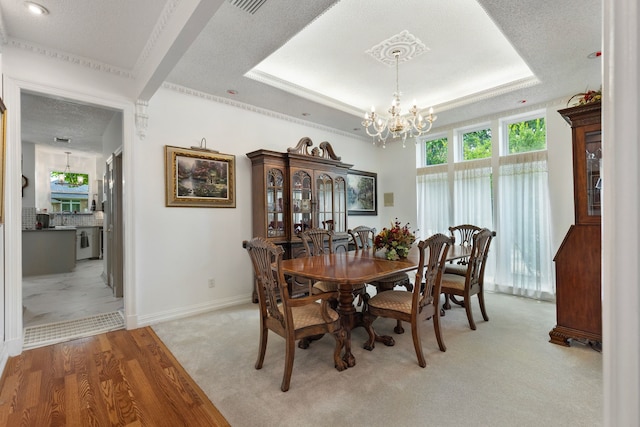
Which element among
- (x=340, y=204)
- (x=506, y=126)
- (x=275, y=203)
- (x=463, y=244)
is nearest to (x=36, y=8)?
(x=275, y=203)

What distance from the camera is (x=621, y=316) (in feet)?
1.45

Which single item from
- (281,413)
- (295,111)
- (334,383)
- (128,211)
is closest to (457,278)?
(334,383)

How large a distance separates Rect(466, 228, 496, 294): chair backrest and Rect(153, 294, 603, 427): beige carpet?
45 centimetres

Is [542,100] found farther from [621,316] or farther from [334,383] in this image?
[621,316]

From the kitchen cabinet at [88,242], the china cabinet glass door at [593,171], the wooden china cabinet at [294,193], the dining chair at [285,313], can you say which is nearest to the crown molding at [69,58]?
the wooden china cabinet at [294,193]

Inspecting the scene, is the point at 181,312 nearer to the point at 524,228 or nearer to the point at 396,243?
the point at 396,243

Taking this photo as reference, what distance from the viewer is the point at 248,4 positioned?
Answer: 7.20 ft

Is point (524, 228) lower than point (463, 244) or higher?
higher

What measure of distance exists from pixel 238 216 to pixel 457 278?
2.77 meters

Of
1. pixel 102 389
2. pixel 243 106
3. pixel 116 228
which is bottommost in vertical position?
pixel 102 389

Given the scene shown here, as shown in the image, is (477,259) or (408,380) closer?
(408,380)

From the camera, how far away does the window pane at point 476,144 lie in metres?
4.79

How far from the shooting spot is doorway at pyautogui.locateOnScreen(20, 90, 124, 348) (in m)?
3.41

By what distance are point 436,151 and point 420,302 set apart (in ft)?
12.4
